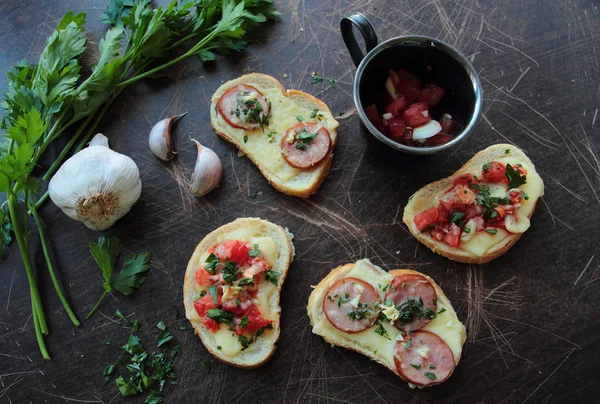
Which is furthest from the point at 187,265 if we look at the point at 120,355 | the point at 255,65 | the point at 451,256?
the point at 451,256

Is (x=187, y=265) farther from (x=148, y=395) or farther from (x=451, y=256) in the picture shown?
(x=451, y=256)

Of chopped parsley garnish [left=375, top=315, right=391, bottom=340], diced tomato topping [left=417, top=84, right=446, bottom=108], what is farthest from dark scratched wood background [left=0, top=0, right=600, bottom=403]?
diced tomato topping [left=417, top=84, right=446, bottom=108]

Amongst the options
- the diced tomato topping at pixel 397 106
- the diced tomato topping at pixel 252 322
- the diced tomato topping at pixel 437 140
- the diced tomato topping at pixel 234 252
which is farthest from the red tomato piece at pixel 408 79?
the diced tomato topping at pixel 252 322

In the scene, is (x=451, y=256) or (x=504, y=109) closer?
(x=451, y=256)

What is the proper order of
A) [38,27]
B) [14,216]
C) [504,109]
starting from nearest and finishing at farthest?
[14,216], [504,109], [38,27]

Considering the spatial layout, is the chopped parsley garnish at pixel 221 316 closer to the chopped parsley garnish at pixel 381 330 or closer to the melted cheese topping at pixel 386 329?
the melted cheese topping at pixel 386 329

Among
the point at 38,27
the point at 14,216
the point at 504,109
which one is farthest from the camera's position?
the point at 38,27

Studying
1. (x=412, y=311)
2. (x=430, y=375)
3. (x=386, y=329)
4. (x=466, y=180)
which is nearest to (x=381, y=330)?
(x=386, y=329)
